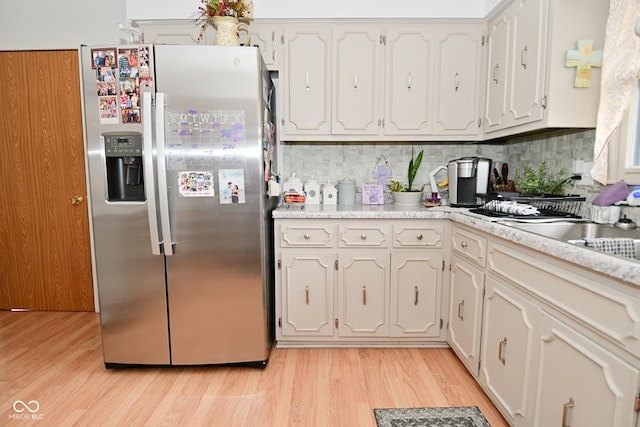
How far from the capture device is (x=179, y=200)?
1.94 m

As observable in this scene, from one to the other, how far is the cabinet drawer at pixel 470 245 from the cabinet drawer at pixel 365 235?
41 cm

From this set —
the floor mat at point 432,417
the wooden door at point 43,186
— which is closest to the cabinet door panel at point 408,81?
the floor mat at point 432,417

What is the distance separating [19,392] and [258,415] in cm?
131

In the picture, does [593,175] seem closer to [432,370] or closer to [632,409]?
[632,409]

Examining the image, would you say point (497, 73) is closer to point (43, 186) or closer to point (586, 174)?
point (586, 174)

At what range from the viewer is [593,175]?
178 cm

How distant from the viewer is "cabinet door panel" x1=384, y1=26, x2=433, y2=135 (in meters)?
2.41

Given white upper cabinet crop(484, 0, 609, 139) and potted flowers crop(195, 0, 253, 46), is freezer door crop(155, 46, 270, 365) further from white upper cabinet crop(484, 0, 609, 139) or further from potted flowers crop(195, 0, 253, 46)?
white upper cabinet crop(484, 0, 609, 139)

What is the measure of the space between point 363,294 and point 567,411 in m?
1.24

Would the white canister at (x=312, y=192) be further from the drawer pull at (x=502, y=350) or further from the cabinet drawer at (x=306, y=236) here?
the drawer pull at (x=502, y=350)

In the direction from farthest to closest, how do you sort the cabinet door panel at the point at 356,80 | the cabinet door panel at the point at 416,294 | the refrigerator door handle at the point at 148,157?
the cabinet door panel at the point at 356,80 → the cabinet door panel at the point at 416,294 → the refrigerator door handle at the point at 148,157

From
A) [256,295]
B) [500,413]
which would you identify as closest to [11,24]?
[256,295]

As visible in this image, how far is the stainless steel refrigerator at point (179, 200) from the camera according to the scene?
188cm

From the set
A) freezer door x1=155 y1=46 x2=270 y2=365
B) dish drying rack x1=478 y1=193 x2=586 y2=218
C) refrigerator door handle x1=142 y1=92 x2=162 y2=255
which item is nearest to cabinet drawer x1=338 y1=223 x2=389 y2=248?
freezer door x1=155 y1=46 x2=270 y2=365
